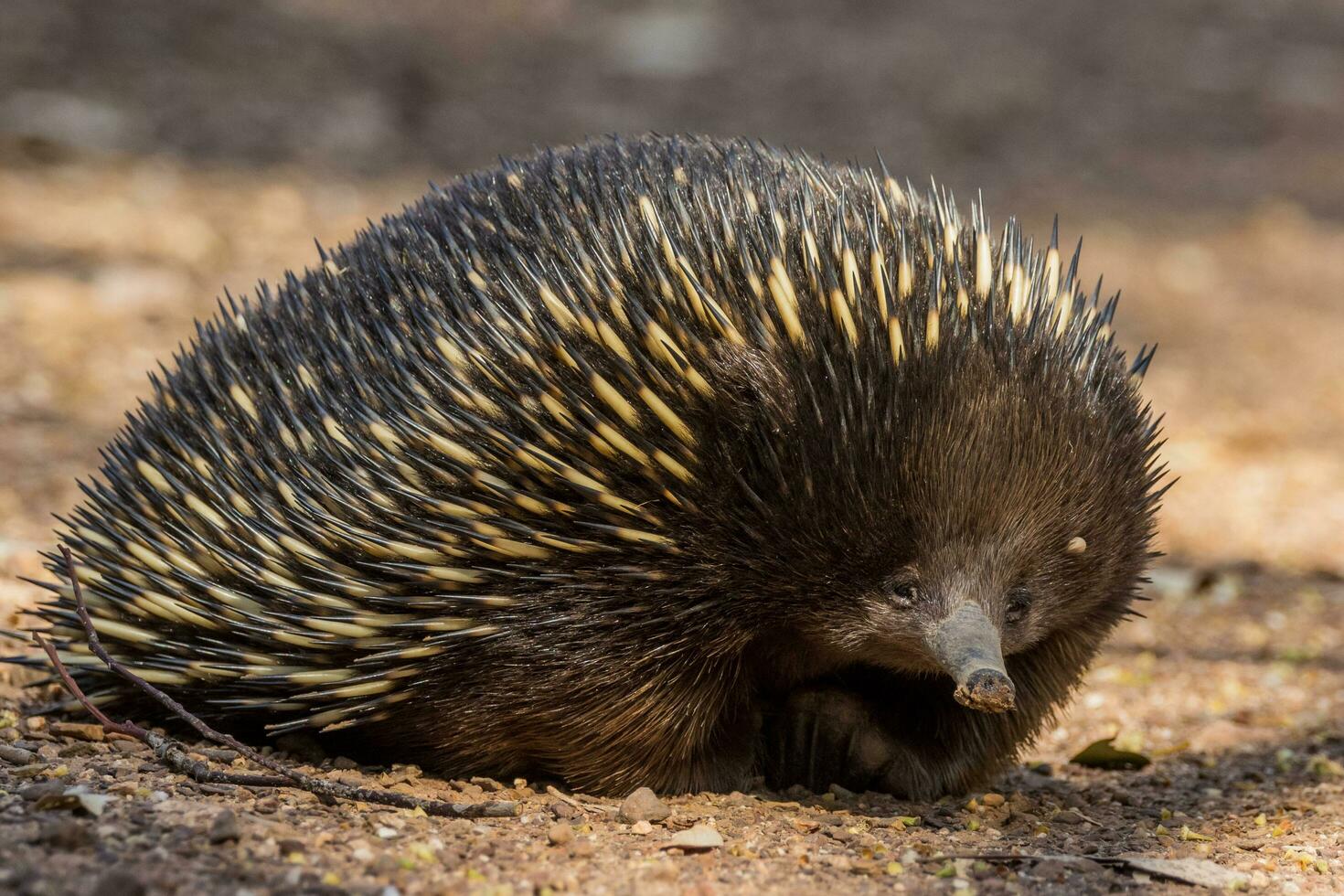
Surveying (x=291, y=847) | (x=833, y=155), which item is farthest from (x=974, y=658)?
(x=833, y=155)

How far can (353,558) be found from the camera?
11.2 ft

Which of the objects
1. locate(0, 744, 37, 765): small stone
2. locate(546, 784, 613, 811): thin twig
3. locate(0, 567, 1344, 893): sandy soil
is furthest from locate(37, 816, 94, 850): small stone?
locate(546, 784, 613, 811): thin twig

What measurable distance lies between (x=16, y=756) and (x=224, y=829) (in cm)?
77

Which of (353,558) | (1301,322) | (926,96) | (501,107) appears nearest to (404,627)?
(353,558)

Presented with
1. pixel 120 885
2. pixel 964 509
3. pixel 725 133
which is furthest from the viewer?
pixel 725 133

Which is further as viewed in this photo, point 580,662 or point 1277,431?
point 1277,431

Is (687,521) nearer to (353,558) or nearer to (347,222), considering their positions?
(353,558)

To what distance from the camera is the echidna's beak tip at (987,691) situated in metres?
2.94

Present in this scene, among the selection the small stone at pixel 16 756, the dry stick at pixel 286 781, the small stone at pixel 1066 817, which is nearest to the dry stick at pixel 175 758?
the dry stick at pixel 286 781

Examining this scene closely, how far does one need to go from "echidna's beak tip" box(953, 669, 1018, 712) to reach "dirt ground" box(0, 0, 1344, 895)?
390mm

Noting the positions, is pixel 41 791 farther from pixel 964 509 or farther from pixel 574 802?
pixel 964 509

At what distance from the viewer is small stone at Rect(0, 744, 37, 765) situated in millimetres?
3338

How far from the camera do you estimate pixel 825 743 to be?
12.4ft

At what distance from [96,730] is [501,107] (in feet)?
26.8
